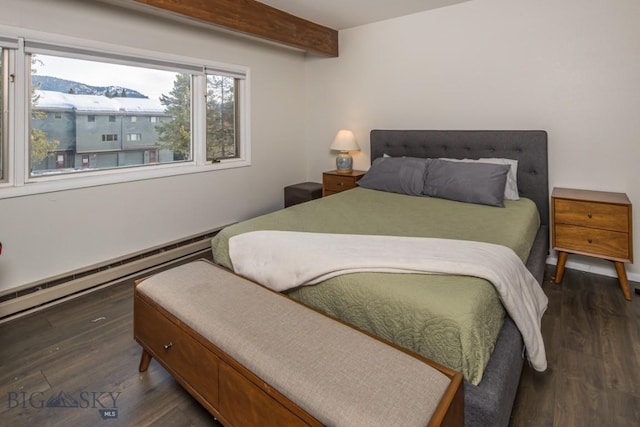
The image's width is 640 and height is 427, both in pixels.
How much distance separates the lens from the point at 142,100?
3.20 m

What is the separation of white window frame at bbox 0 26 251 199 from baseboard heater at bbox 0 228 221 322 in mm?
635

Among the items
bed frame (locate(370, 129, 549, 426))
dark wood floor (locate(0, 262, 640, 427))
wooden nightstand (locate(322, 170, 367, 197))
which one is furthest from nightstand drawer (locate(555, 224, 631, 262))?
wooden nightstand (locate(322, 170, 367, 197))

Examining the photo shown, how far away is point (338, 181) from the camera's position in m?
4.05

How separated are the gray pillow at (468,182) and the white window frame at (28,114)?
215cm

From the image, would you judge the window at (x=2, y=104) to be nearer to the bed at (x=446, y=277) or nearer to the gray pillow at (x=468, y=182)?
the bed at (x=446, y=277)

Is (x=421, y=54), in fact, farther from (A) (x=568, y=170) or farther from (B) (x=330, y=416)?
(B) (x=330, y=416)

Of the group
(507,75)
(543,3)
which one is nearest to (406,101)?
(507,75)

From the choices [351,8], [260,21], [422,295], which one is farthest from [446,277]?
[351,8]

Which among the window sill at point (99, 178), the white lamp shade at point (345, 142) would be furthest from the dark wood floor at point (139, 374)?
the white lamp shade at point (345, 142)

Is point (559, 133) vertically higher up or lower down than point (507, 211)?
higher up

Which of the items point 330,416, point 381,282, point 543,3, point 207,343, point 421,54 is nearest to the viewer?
point 330,416

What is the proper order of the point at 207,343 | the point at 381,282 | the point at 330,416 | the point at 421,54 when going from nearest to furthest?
1. the point at 330,416
2. the point at 207,343
3. the point at 381,282
4. the point at 421,54

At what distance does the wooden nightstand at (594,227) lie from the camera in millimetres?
2508

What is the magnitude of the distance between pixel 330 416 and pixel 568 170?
3033 millimetres
